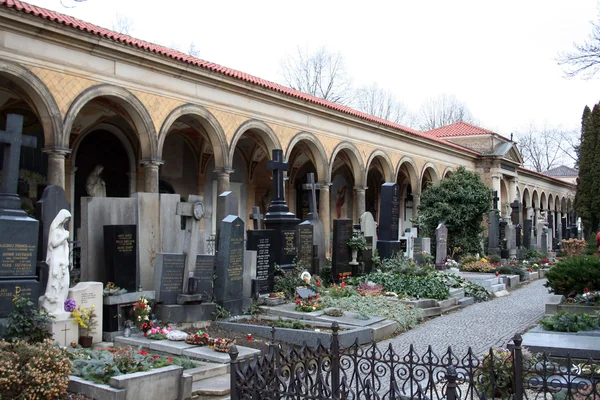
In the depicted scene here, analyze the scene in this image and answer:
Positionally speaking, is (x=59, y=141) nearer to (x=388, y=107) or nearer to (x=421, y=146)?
(x=421, y=146)

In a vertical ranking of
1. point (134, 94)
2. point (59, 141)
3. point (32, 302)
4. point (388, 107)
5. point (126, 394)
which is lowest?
point (126, 394)

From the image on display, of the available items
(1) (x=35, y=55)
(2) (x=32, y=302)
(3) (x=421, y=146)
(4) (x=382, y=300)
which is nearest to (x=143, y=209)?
(2) (x=32, y=302)

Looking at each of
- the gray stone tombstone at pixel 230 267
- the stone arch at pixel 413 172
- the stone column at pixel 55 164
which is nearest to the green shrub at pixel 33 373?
the gray stone tombstone at pixel 230 267

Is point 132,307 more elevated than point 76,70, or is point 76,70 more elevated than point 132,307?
point 76,70

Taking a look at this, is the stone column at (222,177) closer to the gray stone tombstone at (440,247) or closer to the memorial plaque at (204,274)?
the gray stone tombstone at (440,247)

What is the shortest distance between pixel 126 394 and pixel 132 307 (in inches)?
137

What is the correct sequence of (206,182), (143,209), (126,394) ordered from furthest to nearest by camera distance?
(206,182)
(143,209)
(126,394)

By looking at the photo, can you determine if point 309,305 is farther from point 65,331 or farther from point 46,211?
point 46,211

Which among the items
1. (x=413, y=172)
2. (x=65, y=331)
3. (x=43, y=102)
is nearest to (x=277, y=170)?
(x=43, y=102)

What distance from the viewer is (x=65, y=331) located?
765 centimetres

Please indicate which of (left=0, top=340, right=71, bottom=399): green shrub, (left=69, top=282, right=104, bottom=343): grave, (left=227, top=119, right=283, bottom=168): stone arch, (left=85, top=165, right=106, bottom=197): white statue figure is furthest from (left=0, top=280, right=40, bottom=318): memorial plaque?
(left=227, top=119, right=283, bottom=168): stone arch

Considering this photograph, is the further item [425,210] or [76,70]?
[425,210]

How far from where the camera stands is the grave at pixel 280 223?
13523 mm

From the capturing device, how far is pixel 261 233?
1273cm
